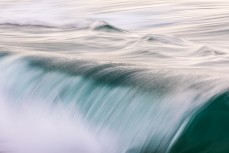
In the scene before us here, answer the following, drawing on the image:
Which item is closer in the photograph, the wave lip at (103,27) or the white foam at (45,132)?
the white foam at (45,132)

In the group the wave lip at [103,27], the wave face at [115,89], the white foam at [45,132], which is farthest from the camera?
the wave lip at [103,27]

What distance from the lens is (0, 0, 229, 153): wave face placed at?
14.2 feet

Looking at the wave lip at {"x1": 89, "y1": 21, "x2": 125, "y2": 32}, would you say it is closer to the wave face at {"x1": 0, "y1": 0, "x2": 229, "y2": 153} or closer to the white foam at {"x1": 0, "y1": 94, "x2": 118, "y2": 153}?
the wave face at {"x1": 0, "y1": 0, "x2": 229, "y2": 153}

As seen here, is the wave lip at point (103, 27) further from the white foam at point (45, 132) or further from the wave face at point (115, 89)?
the white foam at point (45, 132)

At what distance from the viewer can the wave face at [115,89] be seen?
170 inches

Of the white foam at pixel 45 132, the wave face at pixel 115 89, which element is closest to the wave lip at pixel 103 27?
the wave face at pixel 115 89

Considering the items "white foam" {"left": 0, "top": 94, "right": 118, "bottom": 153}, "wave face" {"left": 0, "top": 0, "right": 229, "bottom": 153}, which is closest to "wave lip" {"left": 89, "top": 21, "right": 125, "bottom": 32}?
"wave face" {"left": 0, "top": 0, "right": 229, "bottom": 153}

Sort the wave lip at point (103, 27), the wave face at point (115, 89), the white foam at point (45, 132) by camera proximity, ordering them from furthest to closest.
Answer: the wave lip at point (103, 27), the white foam at point (45, 132), the wave face at point (115, 89)

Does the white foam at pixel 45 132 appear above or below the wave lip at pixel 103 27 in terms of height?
below

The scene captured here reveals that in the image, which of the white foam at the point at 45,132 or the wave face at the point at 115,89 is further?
the white foam at the point at 45,132

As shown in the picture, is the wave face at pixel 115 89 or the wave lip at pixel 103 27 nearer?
the wave face at pixel 115 89

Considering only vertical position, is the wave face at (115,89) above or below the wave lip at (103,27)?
below

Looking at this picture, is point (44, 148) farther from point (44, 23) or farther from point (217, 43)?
point (44, 23)

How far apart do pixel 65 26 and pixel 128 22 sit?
68 cm
